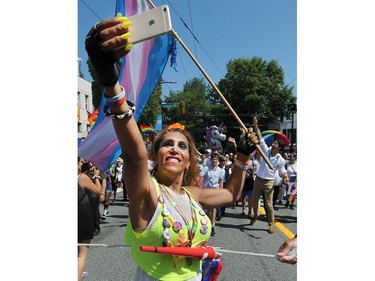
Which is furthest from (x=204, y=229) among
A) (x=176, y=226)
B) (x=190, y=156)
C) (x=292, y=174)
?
(x=292, y=174)

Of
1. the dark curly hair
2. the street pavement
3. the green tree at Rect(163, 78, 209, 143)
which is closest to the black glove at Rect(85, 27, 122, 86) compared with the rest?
the dark curly hair

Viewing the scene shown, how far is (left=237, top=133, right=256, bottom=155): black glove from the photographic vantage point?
2475 millimetres

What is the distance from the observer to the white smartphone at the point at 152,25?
1386 millimetres

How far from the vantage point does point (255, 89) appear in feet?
141

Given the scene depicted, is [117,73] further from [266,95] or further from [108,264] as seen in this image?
[266,95]

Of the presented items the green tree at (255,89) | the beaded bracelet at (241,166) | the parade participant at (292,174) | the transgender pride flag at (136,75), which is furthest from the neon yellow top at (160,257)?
the green tree at (255,89)

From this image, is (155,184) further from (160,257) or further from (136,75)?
(136,75)

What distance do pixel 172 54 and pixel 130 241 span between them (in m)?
1.95

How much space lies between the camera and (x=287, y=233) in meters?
6.71

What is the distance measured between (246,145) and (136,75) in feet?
4.30

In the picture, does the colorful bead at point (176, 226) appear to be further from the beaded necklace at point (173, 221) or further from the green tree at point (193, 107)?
the green tree at point (193, 107)

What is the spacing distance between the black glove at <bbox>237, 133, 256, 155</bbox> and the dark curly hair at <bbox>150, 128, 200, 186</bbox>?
312mm

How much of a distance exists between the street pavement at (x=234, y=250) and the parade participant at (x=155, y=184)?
67 centimetres

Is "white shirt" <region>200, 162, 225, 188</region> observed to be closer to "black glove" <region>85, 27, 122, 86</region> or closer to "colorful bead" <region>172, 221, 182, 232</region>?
"colorful bead" <region>172, 221, 182, 232</region>
